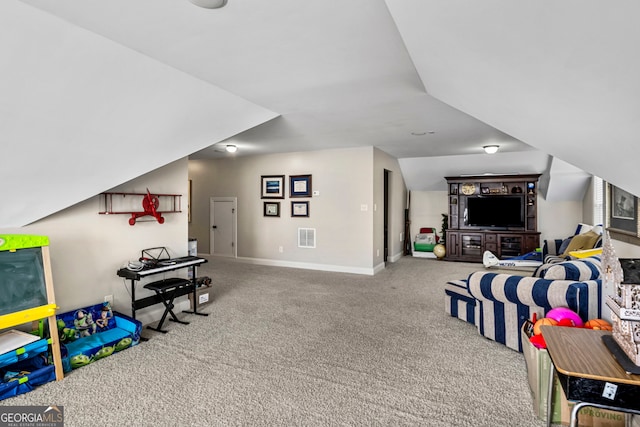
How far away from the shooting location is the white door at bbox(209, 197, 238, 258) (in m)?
7.72

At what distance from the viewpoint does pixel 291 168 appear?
7109mm

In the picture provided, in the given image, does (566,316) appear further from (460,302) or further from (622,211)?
(460,302)

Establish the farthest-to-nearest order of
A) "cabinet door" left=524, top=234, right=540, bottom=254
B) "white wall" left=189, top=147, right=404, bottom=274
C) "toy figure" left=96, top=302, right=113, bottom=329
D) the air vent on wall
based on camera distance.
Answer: "cabinet door" left=524, top=234, right=540, bottom=254 → the air vent on wall → "white wall" left=189, top=147, right=404, bottom=274 → "toy figure" left=96, top=302, right=113, bottom=329

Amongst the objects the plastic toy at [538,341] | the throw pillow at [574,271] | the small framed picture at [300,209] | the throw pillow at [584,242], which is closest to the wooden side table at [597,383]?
the plastic toy at [538,341]

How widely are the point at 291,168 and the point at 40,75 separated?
5.25 meters

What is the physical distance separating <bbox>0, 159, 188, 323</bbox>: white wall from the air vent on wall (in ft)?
10.3

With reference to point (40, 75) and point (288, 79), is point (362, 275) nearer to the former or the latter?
point (288, 79)

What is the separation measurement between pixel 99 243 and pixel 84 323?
2.42ft

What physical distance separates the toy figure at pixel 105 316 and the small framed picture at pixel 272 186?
166 inches

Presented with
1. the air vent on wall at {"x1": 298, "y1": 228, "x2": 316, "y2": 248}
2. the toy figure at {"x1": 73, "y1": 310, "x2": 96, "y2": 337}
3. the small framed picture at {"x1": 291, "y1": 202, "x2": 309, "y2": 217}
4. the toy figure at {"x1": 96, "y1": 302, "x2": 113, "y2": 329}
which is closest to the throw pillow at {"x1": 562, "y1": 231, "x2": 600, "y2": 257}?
the air vent on wall at {"x1": 298, "y1": 228, "x2": 316, "y2": 248}

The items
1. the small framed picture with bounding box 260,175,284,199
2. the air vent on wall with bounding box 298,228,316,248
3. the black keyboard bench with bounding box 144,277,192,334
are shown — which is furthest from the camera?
the small framed picture with bounding box 260,175,284,199

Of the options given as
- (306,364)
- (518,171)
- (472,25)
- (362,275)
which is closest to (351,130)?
(362,275)

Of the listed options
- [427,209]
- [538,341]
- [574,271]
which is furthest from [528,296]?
[427,209]

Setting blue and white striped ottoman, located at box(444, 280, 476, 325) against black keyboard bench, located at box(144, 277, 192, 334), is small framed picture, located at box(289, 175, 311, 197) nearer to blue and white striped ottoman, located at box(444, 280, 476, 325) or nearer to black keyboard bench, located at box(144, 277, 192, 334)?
black keyboard bench, located at box(144, 277, 192, 334)
